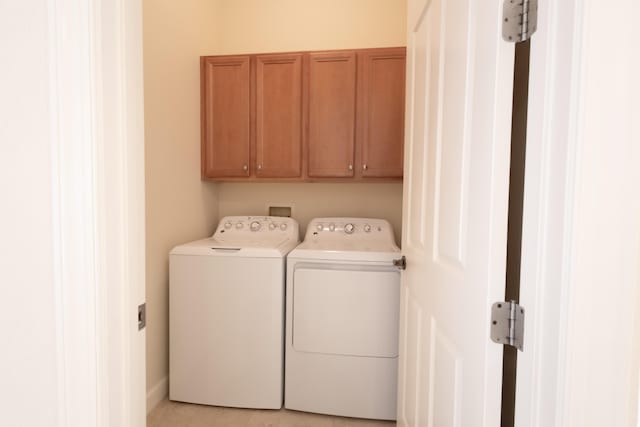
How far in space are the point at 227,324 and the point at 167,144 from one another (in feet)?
3.83

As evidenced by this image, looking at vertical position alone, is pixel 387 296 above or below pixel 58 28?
below

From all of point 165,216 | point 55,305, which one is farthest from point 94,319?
point 165,216

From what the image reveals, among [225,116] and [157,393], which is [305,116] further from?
[157,393]

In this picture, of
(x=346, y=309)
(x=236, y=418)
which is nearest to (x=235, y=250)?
(x=346, y=309)

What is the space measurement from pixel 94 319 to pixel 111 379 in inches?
5.7

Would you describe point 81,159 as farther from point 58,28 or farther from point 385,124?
point 385,124

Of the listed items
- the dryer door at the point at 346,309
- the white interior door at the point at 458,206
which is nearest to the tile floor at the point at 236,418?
the dryer door at the point at 346,309

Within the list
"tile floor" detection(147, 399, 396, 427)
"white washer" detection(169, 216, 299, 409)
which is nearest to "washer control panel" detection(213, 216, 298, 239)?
"white washer" detection(169, 216, 299, 409)

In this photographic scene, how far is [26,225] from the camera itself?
0.68 meters

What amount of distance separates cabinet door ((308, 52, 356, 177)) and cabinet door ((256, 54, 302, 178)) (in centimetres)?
10

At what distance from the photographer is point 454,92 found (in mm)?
832

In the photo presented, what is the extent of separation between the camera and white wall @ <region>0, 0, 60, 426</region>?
2.15ft

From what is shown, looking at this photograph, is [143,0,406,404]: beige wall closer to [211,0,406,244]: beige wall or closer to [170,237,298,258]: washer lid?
[211,0,406,244]: beige wall

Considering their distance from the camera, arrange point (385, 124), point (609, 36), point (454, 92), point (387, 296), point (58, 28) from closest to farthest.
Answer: point (609, 36) → point (58, 28) → point (454, 92) → point (387, 296) → point (385, 124)
